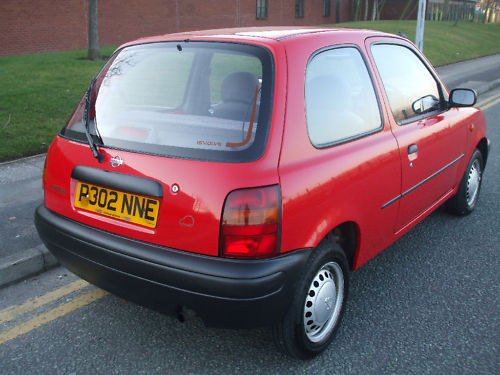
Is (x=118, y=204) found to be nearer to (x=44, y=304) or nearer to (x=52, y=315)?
(x=52, y=315)

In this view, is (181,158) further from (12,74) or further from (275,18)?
(275,18)

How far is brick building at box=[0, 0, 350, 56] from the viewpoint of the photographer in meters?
18.0

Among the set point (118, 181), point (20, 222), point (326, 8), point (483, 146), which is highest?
point (326, 8)

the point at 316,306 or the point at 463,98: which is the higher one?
the point at 463,98

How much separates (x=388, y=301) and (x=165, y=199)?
174 cm

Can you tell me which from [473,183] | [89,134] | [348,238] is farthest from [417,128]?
[89,134]

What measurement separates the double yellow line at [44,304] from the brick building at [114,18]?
56.4 feet

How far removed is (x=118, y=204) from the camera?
2.44 meters

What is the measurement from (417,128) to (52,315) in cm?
268

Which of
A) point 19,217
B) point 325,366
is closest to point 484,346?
point 325,366

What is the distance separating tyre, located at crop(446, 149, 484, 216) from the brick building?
698 inches

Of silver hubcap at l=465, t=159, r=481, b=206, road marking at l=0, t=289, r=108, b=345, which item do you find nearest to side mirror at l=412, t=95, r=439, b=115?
silver hubcap at l=465, t=159, r=481, b=206

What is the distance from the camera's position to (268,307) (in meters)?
2.25

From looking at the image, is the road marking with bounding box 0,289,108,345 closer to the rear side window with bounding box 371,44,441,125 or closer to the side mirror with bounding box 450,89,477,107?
the rear side window with bounding box 371,44,441,125
